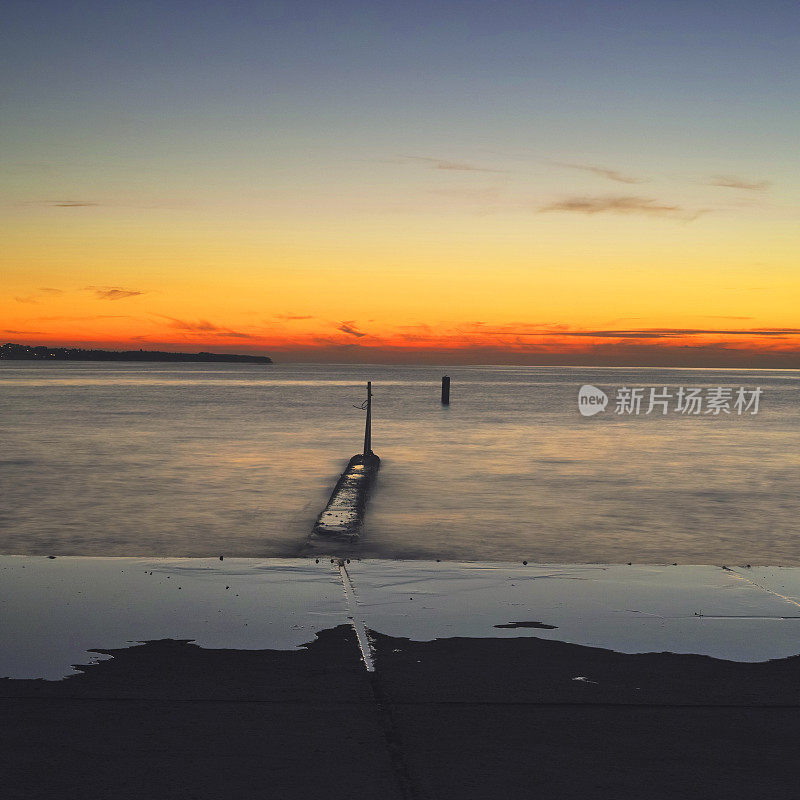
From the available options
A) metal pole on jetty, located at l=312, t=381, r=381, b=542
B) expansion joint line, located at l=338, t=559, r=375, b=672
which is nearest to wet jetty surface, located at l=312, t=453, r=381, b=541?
metal pole on jetty, located at l=312, t=381, r=381, b=542

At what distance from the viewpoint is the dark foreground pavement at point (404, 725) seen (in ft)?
12.1

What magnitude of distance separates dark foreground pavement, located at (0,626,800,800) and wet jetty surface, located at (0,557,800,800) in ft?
0.04

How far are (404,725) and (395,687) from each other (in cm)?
50

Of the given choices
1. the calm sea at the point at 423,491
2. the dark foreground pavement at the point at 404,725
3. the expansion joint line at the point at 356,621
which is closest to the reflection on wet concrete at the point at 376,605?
the expansion joint line at the point at 356,621

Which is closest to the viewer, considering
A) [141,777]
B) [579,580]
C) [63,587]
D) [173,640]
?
[141,777]

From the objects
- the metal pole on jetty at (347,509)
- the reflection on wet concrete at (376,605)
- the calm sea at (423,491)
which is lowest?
the calm sea at (423,491)

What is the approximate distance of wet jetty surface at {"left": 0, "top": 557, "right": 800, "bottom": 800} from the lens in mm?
3746

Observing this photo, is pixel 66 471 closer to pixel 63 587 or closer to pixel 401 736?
pixel 63 587

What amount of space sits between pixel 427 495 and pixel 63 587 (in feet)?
38.6

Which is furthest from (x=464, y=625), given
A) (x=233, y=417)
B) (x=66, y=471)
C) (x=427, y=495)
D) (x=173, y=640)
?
(x=233, y=417)

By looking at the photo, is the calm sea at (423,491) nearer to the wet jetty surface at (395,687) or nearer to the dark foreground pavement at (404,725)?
the wet jetty surface at (395,687)

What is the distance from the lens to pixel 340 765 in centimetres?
382

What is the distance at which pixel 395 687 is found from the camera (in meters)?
4.76

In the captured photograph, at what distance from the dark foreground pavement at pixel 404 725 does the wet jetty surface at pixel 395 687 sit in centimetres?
1
